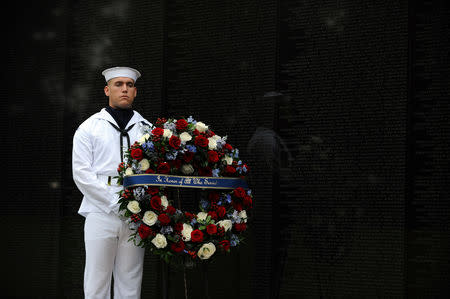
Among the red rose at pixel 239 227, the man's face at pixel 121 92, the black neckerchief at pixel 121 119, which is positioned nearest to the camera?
the red rose at pixel 239 227

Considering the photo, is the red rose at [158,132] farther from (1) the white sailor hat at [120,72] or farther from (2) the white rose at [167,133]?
(1) the white sailor hat at [120,72]

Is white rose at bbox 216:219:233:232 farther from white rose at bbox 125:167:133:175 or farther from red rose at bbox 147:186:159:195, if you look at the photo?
white rose at bbox 125:167:133:175

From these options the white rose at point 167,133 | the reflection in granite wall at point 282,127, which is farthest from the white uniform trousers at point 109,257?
the white rose at point 167,133

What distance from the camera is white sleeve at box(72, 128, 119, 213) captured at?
525cm

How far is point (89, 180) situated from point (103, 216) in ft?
1.09

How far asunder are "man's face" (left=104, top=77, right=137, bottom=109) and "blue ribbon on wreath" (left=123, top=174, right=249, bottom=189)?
0.86 m

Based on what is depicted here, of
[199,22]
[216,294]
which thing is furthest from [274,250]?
[199,22]

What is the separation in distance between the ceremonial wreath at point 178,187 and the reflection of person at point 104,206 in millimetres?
186

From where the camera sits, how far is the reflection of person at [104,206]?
5297 millimetres

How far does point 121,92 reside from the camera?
5.65m

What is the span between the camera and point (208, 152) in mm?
5176

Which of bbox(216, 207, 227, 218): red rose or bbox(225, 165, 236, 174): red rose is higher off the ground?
bbox(225, 165, 236, 174): red rose

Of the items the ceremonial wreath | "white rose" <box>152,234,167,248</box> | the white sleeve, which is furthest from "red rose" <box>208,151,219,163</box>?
the white sleeve

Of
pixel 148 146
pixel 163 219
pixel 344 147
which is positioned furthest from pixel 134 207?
pixel 344 147
